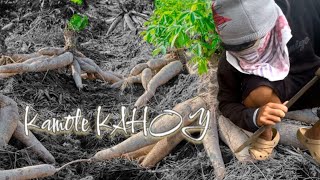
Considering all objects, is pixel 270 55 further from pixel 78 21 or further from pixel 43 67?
pixel 78 21

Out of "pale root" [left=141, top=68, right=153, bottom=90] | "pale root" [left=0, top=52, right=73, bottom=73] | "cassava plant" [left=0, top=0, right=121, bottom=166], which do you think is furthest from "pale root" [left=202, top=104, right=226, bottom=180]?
"pale root" [left=0, top=52, right=73, bottom=73]

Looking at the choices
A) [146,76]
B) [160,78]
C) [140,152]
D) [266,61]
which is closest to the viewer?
[266,61]

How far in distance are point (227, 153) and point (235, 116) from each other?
0.47m

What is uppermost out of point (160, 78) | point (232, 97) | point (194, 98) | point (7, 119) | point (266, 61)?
point (266, 61)

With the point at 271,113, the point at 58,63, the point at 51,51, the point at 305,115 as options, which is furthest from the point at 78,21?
the point at 271,113

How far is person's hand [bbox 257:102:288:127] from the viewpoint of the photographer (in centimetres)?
218

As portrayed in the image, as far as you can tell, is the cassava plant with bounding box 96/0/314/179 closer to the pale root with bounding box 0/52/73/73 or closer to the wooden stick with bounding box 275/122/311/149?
the wooden stick with bounding box 275/122/311/149

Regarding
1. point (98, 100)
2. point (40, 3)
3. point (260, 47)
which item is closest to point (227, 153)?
point (260, 47)

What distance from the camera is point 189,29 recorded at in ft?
8.46

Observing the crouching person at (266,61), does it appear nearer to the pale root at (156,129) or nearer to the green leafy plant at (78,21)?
the pale root at (156,129)

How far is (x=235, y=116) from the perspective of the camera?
243 cm

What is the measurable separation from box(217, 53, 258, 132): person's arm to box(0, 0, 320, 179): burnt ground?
31cm

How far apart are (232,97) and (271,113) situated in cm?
34

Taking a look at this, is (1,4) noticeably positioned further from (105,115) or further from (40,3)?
(105,115)
